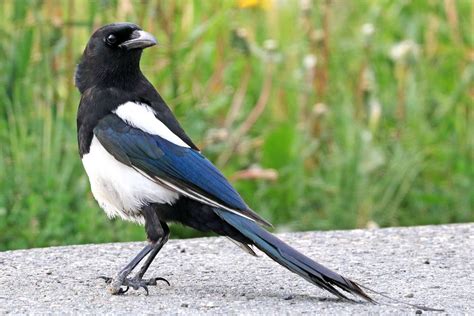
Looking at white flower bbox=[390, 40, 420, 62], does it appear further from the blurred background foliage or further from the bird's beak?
the bird's beak

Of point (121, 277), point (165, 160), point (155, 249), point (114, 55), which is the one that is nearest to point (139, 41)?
point (114, 55)

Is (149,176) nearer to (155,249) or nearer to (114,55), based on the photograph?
(155,249)

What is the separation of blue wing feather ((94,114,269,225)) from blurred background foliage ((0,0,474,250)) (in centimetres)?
136

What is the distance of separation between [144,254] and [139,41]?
80cm

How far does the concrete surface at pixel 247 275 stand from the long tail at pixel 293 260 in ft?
0.23

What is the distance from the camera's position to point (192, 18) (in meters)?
7.23

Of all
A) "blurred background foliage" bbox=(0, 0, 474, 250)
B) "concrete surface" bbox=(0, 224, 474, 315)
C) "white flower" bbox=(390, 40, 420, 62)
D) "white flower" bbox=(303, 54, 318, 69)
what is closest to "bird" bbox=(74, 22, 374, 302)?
"concrete surface" bbox=(0, 224, 474, 315)

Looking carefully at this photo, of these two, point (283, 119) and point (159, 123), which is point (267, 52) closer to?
point (283, 119)

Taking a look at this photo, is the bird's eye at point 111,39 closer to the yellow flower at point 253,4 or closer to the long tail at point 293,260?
the long tail at point 293,260

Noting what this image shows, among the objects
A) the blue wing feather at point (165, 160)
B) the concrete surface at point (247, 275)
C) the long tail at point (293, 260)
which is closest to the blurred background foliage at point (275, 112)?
the concrete surface at point (247, 275)

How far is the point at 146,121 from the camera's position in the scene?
187 inches

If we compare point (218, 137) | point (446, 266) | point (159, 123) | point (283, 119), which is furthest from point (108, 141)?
point (283, 119)

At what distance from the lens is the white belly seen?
4.64 m

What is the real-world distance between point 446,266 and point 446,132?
77.7 inches
